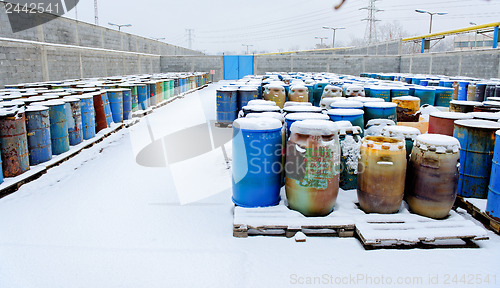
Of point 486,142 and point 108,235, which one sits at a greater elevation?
point 486,142

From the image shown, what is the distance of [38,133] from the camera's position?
19.7 feet

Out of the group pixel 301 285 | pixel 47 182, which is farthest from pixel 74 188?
pixel 301 285

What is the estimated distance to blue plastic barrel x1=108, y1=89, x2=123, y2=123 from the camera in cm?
991

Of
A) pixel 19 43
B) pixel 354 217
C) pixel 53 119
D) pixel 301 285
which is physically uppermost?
pixel 19 43

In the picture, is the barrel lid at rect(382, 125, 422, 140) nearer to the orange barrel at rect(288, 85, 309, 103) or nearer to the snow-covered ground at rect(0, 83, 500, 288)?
the snow-covered ground at rect(0, 83, 500, 288)

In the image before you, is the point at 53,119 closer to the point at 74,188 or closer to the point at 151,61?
the point at 74,188

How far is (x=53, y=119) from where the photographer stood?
21.6 ft

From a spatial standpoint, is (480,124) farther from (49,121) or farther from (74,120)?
(74,120)

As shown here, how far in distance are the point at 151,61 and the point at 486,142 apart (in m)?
26.2

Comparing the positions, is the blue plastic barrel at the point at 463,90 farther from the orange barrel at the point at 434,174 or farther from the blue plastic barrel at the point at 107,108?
the blue plastic barrel at the point at 107,108

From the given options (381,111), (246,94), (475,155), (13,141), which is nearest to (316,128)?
(475,155)

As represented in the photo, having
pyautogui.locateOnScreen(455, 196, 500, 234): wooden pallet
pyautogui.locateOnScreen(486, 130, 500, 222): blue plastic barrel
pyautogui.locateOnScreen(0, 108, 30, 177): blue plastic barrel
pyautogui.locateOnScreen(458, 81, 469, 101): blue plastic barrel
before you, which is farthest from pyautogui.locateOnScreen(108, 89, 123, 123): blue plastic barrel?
pyautogui.locateOnScreen(458, 81, 469, 101): blue plastic barrel

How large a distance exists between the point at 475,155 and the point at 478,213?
692mm

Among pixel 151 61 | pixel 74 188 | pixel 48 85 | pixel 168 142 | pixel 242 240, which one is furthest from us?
pixel 151 61
